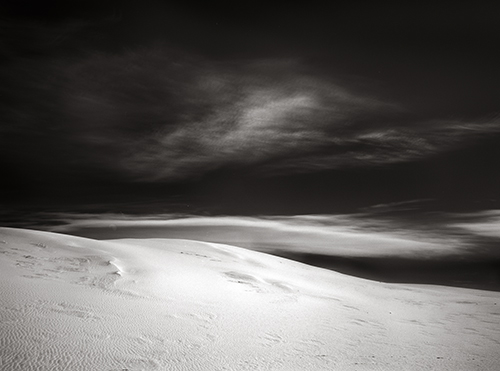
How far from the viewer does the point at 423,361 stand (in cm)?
344

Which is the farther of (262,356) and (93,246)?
(93,246)

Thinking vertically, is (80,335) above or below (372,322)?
above

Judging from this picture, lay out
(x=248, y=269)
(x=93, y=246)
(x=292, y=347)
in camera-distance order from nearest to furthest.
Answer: (x=292, y=347)
(x=93, y=246)
(x=248, y=269)

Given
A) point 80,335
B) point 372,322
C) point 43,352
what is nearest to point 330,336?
point 372,322

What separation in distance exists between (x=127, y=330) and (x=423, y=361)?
2821mm

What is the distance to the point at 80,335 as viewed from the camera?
9.34ft

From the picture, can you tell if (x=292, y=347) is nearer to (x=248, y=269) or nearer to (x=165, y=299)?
(x=165, y=299)

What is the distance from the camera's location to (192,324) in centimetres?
367

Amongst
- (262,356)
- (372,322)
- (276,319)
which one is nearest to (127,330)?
(262,356)

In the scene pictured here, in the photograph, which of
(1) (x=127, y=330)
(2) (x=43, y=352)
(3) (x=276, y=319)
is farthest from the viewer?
(3) (x=276, y=319)

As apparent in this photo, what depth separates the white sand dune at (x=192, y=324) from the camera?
2.69 metres

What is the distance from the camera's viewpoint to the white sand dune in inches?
106

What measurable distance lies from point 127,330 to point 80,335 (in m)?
0.43

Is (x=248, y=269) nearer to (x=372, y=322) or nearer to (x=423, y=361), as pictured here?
(x=372, y=322)
